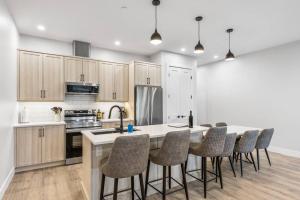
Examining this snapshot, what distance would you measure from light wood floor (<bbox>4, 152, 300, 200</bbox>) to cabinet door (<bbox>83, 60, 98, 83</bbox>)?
7.22 feet

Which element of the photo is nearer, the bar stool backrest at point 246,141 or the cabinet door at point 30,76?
the bar stool backrest at point 246,141

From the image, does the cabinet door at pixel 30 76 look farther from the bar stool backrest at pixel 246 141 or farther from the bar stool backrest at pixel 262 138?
the bar stool backrest at pixel 262 138

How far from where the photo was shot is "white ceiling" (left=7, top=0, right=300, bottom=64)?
114 inches

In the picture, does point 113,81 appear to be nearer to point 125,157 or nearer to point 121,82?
point 121,82

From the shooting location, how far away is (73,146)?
161 inches

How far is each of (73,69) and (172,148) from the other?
3.39m

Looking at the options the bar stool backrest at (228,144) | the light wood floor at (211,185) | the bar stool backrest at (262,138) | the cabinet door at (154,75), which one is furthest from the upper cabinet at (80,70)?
the bar stool backrest at (262,138)

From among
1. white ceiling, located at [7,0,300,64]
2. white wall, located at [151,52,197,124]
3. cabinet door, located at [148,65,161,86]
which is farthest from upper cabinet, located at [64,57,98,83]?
white wall, located at [151,52,197,124]

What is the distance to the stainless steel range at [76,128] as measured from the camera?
4.05 metres

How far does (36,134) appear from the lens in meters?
3.76

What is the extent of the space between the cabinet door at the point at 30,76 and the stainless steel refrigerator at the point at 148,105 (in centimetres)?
236

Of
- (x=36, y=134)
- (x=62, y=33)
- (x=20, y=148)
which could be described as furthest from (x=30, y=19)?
(x=20, y=148)

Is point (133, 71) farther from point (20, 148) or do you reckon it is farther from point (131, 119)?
point (20, 148)

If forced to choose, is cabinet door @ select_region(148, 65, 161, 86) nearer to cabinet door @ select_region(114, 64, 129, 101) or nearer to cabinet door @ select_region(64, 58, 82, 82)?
cabinet door @ select_region(114, 64, 129, 101)
